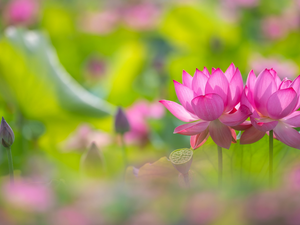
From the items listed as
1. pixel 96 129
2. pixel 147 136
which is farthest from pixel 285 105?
pixel 96 129

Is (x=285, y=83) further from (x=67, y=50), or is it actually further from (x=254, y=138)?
(x=67, y=50)

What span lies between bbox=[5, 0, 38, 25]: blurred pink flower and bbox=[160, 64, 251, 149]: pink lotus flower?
83 cm

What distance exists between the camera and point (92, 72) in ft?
3.53

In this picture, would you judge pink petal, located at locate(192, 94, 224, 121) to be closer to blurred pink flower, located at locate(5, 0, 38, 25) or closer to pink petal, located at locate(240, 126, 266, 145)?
pink petal, located at locate(240, 126, 266, 145)

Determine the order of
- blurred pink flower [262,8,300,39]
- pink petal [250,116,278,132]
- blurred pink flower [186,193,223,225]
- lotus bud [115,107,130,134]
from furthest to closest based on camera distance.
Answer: blurred pink flower [262,8,300,39]
lotus bud [115,107,130,134]
pink petal [250,116,278,132]
blurred pink flower [186,193,223,225]

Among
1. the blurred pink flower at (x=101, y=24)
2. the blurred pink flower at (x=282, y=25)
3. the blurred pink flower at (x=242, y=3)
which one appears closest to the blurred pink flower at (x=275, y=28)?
the blurred pink flower at (x=282, y=25)

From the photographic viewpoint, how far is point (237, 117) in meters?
0.23

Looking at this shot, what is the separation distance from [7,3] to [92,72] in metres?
0.34

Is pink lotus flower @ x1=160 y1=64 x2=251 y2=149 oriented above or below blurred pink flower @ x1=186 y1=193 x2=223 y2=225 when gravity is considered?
above

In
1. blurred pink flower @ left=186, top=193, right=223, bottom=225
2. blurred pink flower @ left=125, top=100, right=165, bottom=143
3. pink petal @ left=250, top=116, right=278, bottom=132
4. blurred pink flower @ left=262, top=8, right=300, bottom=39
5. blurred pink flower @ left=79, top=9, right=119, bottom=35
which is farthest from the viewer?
blurred pink flower @ left=79, top=9, right=119, bottom=35

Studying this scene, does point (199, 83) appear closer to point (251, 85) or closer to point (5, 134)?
point (251, 85)

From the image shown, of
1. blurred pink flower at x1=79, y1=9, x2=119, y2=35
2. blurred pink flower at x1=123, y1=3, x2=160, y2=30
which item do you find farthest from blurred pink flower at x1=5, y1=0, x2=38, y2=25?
blurred pink flower at x1=123, y1=3, x2=160, y2=30

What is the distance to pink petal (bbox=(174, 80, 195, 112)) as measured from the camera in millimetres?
244

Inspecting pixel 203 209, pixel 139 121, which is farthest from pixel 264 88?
pixel 139 121
